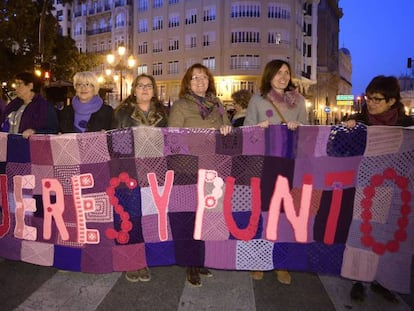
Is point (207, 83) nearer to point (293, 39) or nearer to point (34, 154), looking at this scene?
point (34, 154)

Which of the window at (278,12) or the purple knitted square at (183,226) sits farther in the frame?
the window at (278,12)

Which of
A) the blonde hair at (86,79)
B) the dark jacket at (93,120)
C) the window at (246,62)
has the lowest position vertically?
the dark jacket at (93,120)

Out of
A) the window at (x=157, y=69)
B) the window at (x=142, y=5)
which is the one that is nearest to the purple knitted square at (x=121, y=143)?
the window at (x=157, y=69)

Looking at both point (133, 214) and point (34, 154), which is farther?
point (34, 154)

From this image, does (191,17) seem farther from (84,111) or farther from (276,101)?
(276,101)

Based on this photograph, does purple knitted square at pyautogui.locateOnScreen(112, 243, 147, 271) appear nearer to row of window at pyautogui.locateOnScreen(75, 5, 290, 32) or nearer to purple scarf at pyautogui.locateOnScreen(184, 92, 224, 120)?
purple scarf at pyautogui.locateOnScreen(184, 92, 224, 120)

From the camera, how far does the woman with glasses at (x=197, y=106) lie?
4355 millimetres

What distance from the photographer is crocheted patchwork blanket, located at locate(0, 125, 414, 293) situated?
383 cm

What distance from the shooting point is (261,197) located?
398 cm

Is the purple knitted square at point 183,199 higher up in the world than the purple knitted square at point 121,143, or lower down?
lower down

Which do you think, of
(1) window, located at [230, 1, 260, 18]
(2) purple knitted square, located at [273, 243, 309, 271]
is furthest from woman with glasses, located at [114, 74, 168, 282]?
(1) window, located at [230, 1, 260, 18]

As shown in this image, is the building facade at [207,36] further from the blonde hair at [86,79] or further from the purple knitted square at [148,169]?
the purple knitted square at [148,169]

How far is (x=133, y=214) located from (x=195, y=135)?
37.7 inches

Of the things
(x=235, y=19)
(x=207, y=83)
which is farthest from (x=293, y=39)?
(x=207, y=83)
